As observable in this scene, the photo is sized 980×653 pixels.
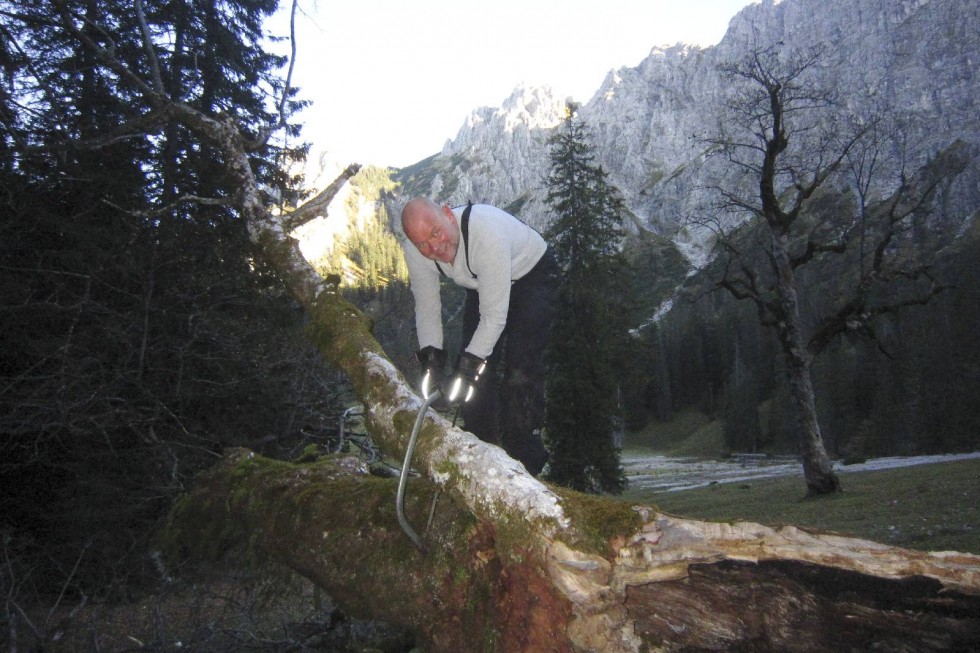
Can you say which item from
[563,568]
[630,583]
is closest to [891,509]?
[630,583]

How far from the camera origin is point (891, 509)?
25.8ft

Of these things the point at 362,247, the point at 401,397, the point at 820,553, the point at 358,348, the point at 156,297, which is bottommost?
the point at 820,553

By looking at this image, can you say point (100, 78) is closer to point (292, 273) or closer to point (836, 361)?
point (292, 273)

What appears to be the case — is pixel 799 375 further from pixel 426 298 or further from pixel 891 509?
pixel 426 298

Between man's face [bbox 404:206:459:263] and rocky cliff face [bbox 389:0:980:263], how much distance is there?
75.1 metres

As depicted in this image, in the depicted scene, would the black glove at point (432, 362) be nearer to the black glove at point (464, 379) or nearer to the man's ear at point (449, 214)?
the black glove at point (464, 379)

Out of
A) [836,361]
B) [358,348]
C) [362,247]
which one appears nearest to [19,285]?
[358,348]

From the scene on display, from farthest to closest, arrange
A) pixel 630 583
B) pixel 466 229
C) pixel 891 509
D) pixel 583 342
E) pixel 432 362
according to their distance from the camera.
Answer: pixel 583 342, pixel 891 509, pixel 432 362, pixel 466 229, pixel 630 583

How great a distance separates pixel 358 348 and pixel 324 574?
142cm

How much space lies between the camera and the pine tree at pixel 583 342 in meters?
17.8

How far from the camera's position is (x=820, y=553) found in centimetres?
172

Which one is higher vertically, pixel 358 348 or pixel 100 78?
pixel 100 78

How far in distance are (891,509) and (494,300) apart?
8.23m

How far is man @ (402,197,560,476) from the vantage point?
344cm
